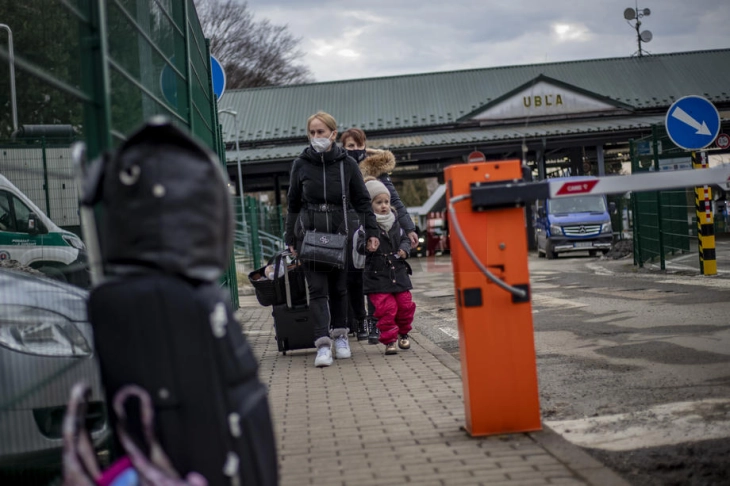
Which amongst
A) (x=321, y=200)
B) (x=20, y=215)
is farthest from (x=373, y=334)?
(x=20, y=215)

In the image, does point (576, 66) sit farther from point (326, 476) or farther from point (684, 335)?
point (326, 476)

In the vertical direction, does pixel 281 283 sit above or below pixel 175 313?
below

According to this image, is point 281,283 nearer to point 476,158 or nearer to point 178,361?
point 476,158

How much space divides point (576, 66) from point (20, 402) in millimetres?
43436

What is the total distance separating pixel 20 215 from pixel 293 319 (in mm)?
4104

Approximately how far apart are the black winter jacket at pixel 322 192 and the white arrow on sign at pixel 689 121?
8068 millimetres

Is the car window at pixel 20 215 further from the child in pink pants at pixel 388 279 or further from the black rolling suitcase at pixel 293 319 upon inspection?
the child in pink pants at pixel 388 279

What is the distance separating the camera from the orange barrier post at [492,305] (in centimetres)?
480

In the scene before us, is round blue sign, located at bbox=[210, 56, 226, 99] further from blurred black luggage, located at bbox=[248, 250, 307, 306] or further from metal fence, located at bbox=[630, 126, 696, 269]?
metal fence, located at bbox=[630, 126, 696, 269]

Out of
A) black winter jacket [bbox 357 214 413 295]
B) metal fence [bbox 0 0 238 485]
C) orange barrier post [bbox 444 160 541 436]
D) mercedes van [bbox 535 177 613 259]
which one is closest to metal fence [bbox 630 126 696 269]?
mercedes van [bbox 535 177 613 259]

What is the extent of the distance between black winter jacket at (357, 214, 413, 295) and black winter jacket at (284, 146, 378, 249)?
0.34 metres

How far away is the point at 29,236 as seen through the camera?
36.4ft

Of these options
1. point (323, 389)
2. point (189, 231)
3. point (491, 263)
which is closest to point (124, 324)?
point (189, 231)

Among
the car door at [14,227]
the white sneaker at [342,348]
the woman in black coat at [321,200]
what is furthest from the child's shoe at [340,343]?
the car door at [14,227]
